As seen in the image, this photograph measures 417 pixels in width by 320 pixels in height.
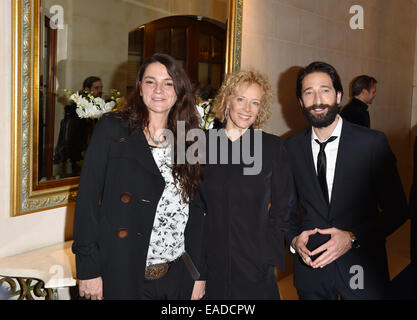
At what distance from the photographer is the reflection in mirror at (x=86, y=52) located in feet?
7.54

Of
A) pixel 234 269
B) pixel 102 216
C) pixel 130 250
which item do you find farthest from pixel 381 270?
pixel 102 216

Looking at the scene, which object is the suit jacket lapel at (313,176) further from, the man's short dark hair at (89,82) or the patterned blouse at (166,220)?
the man's short dark hair at (89,82)

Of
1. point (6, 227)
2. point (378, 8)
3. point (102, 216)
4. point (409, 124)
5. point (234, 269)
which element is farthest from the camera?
point (409, 124)

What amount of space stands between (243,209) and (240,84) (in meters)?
0.64

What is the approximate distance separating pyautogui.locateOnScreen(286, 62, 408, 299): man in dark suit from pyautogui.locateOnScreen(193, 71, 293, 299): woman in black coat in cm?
12

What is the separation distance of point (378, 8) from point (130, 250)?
17.3 ft

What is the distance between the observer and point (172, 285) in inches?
75.7

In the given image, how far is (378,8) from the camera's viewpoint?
18.9 ft

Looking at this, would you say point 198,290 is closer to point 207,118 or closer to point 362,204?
point 362,204

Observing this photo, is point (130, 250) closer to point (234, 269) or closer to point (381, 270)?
point (234, 269)

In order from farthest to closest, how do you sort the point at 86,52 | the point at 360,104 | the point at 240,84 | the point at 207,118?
1. the point at 360,104
2. the point at 207,118
3. the point at 86,52
4. the point at 240,84

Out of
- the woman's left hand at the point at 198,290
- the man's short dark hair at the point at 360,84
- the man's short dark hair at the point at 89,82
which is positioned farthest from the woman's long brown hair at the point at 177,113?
the man's short dark hair at the point at 360,84

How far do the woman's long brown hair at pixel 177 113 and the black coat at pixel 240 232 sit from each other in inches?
5.6

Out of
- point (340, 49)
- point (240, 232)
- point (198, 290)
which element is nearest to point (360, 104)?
point (340, 49)
